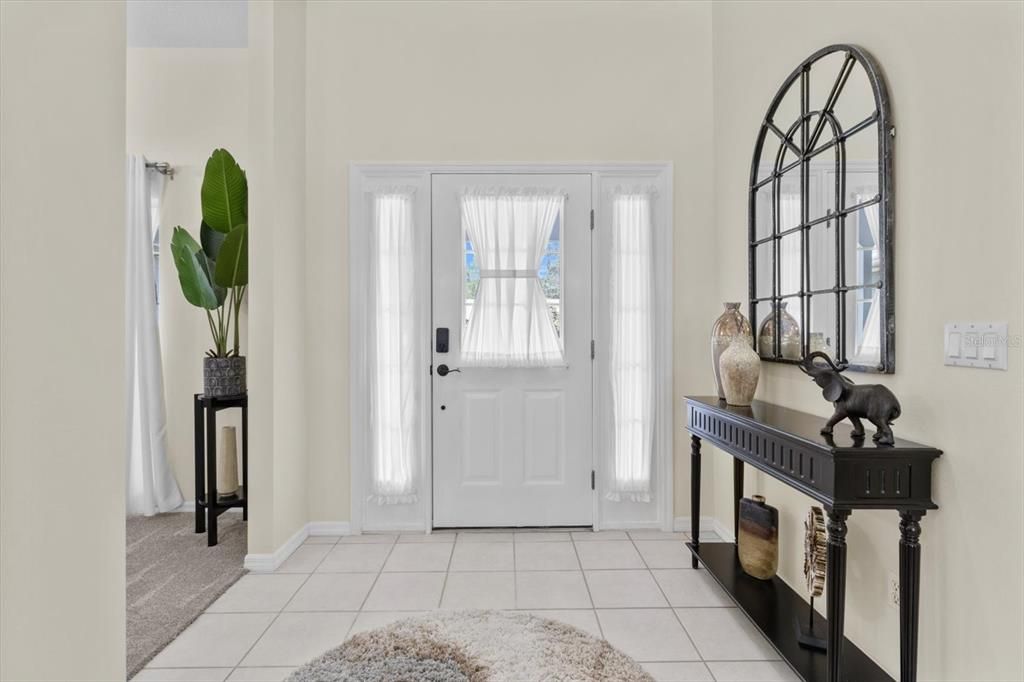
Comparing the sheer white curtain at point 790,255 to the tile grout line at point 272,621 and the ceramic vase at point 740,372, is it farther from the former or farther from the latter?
the tile grout line at point 272,621

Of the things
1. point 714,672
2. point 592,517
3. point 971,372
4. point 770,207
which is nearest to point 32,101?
point 971,372

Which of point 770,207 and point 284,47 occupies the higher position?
point 284,47

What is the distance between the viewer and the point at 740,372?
7.98 ft

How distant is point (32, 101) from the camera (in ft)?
3.21

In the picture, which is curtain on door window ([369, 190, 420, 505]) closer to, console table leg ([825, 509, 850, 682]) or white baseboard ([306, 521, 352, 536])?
white baseboard ([306, 521, 352, 536])

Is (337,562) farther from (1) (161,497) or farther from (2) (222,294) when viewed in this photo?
(2) (222,294)

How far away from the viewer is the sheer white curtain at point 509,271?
3340 millimetres

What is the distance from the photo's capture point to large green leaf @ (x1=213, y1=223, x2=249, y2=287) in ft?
10.2

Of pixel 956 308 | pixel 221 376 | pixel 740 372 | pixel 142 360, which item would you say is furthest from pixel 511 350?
pixel 142 360

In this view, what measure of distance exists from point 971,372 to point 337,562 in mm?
2863

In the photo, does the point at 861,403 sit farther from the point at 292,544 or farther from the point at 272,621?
the point at 292,544

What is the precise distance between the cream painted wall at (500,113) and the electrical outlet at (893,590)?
1.55 metres

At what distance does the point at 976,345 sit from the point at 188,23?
431 cm

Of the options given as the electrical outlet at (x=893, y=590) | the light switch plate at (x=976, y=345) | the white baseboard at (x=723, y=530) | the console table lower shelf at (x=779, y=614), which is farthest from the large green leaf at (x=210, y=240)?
the electrical outlet at (x=893, y=590)
